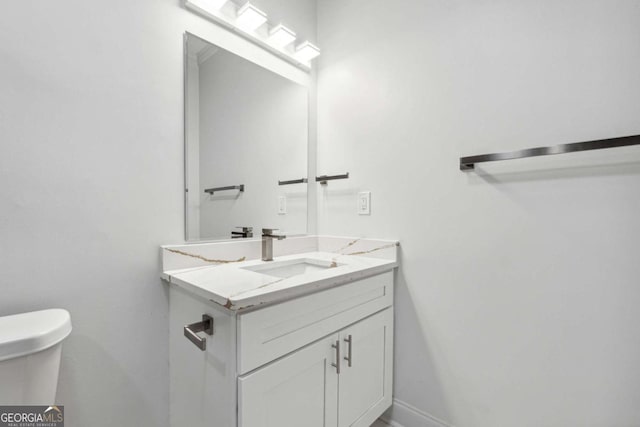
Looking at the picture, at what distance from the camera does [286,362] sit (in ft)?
2.85

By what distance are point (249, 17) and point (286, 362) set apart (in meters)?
1.47

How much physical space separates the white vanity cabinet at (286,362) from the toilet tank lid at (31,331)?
0.33 meters

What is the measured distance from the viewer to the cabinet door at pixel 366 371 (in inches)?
42.4

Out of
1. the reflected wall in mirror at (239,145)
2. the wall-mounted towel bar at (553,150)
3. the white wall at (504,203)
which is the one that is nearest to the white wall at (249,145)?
the reflected wall in mirror at (239,145)

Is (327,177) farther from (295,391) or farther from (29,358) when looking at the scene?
(29,358)

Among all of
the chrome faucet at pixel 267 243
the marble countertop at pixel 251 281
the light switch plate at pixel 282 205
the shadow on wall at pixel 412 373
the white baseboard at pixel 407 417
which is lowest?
the white baseboard at pixel 407 417

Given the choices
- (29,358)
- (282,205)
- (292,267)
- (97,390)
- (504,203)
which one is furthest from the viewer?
(282,205)

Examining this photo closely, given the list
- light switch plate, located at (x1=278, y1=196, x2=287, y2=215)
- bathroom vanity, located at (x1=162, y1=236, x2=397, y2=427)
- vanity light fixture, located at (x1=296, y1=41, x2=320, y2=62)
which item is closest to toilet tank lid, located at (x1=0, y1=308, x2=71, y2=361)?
bathroom vanity, located at (x1=162, y1=236, x2=397, y2=427)

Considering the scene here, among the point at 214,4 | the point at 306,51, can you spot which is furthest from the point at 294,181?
the point at 214,4

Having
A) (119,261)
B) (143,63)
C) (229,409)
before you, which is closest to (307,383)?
(229,409)

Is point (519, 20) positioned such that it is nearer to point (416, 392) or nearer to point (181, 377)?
point (416, 392)

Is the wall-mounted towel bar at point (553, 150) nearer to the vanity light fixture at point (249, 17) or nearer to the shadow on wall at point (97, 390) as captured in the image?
the vanity light fixture at point (249, 17)

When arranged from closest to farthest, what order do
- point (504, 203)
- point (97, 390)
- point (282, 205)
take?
point (97, 390) → point (504, 203) → point (282, 205)

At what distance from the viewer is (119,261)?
998 mm
